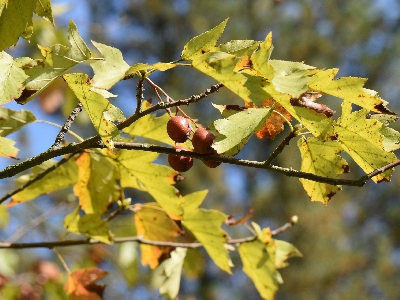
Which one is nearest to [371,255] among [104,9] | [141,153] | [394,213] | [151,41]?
[394,213]

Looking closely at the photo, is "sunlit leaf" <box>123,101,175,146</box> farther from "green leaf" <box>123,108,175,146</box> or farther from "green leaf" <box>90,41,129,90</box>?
"green leaf" <box>90,41,129,90</box>

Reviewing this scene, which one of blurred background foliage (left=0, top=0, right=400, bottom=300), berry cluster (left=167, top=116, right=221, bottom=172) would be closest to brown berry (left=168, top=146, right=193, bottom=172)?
berry cluster (left=167, top=116, right=221, bottom=172)

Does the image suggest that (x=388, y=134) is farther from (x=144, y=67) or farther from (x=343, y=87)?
(x=144, y=67)

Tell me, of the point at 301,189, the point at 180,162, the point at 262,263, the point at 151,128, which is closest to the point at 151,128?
the point at 151,128

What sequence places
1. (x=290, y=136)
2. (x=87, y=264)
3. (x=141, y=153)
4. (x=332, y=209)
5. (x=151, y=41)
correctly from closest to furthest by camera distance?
(x=290, y=136), (x=141, y=153), (x=87, y=264), (x=332, y=209), (x=151, y=41)

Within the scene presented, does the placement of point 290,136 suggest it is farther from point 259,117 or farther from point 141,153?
point 141,153
